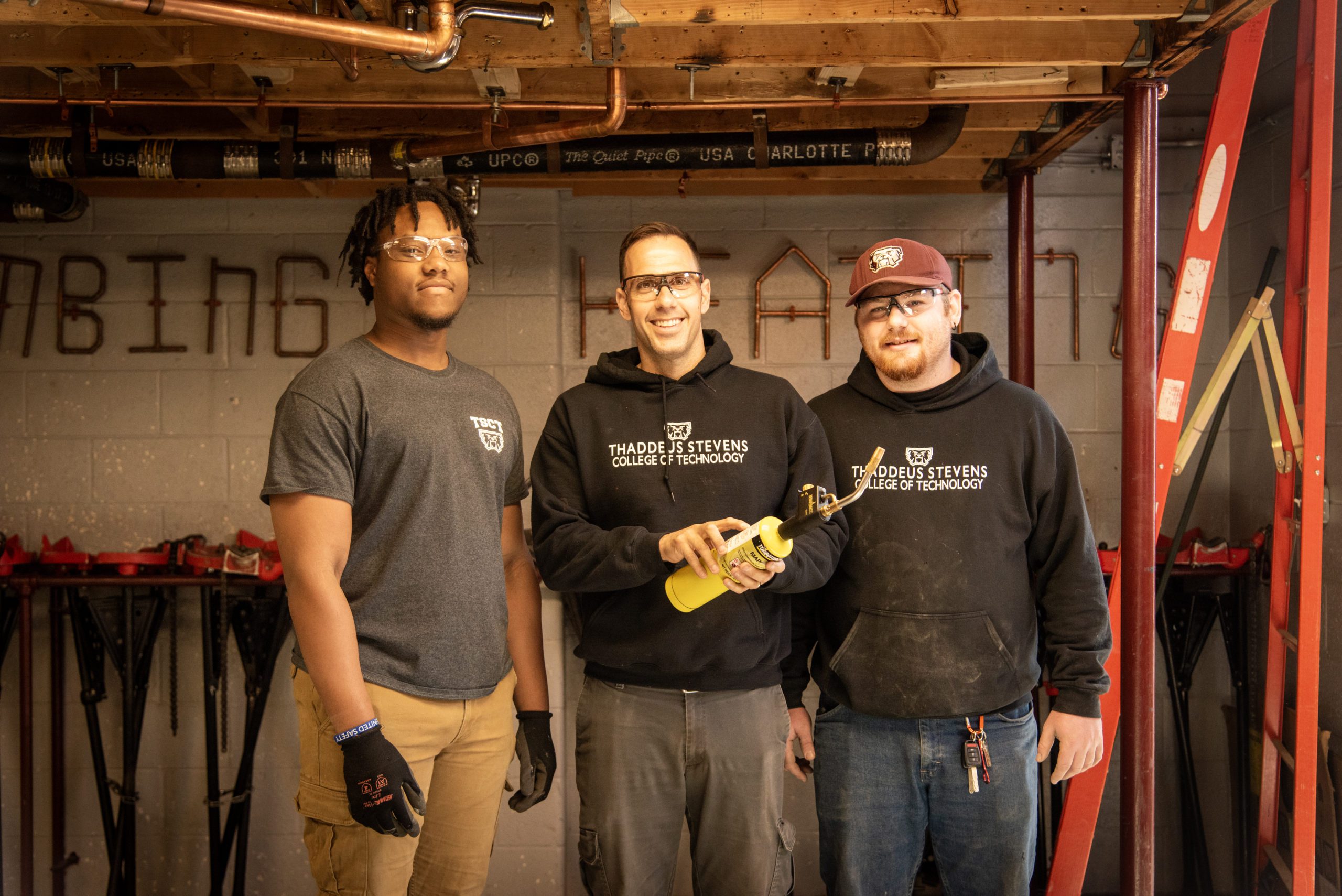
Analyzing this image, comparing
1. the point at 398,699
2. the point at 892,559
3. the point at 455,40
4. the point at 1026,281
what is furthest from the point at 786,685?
the point at 1026,281

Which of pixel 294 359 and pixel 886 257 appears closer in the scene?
pixel 886 257

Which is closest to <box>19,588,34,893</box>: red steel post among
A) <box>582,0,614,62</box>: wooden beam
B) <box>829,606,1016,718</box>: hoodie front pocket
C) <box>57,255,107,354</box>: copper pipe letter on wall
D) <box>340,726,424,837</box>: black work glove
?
<box>57,255,107,354</box>: copper pipe letter on wall

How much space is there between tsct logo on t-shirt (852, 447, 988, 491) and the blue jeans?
447 mm

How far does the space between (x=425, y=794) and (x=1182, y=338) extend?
204cm

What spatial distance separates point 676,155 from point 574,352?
31.5 inches

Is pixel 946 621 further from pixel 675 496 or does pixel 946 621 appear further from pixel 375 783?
pixel 375 783

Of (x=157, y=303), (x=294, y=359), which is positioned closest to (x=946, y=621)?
(x=294, y=359)

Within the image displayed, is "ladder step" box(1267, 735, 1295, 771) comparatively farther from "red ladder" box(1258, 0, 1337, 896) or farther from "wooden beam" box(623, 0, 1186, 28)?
"wooden beam" box(623, 0, 1186, 28)

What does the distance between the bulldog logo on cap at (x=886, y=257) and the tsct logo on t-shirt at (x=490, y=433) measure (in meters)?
0.80

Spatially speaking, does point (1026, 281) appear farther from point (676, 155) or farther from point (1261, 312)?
point (676, 155)

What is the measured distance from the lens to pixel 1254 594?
294 centimetres

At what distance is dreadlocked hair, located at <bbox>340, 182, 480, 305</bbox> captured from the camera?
1.77 metres

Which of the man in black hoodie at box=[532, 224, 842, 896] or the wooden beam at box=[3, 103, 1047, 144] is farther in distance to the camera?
the wooden beam at box=[3, 103, 1047, 144]

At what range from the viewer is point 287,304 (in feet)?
10.1
